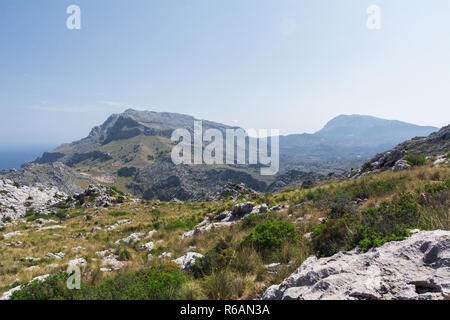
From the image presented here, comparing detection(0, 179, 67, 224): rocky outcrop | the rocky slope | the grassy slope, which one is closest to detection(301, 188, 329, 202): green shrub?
the grassy slope

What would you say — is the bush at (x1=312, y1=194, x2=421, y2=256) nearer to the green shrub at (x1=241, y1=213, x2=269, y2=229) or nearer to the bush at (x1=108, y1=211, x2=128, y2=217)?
the green shrub at (x1=241, y1=213, x2=269, y2=229)

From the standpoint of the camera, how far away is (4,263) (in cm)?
1141

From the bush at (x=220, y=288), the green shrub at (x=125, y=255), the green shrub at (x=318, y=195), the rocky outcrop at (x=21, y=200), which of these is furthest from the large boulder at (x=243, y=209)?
the rocky outcrop at (x=21, y=200)

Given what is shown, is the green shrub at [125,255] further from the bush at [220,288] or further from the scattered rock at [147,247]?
the bush at [220,288]

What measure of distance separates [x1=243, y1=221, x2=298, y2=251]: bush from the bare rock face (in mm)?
2700

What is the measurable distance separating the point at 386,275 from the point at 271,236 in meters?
4.25

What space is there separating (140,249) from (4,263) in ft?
23.7

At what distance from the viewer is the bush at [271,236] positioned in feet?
23.9

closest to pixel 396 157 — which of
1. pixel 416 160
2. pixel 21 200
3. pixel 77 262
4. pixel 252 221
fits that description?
pixel 416 160

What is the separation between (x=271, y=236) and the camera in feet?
24.6

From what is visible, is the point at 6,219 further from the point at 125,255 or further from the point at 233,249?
the point at 233,249

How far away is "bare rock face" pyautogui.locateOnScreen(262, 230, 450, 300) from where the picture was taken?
3.02m
